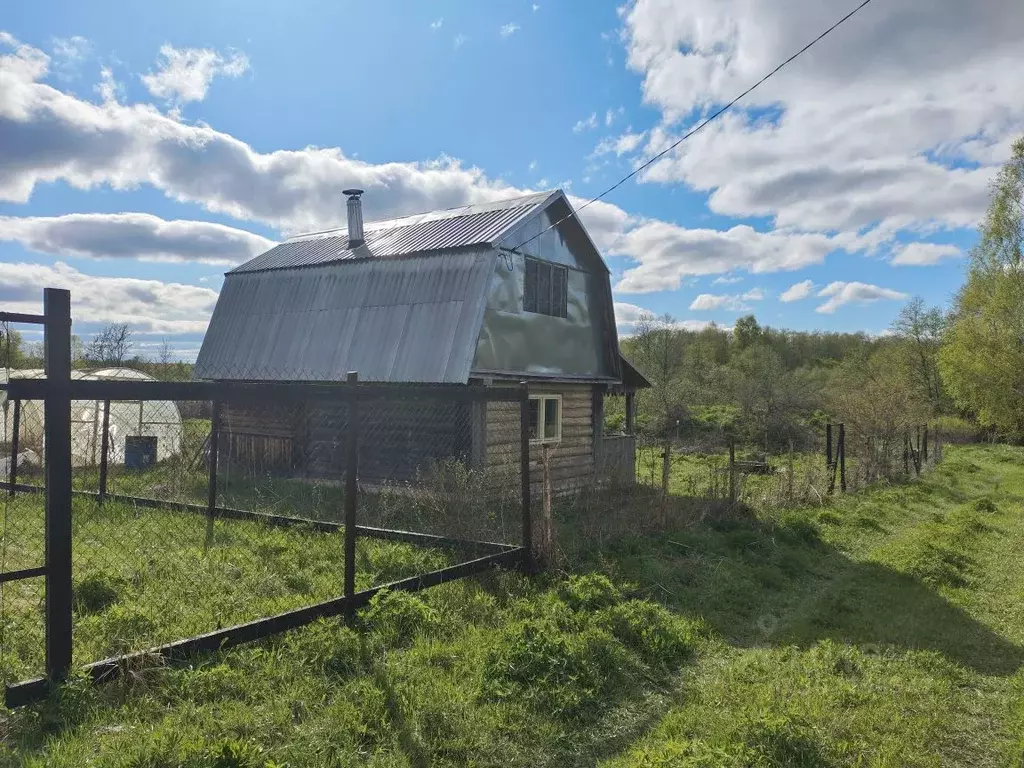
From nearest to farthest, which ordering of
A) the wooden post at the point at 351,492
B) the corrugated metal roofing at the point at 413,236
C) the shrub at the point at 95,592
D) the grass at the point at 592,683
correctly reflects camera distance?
the grass at the point at 592,683 → the wooden post at the point at 351,492 → the shrub at the point at 95,592 → the corrugated metal roofing at the point at 413,236

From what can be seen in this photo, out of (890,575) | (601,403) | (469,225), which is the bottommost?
(890,575)

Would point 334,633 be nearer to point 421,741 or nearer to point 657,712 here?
point 421,741

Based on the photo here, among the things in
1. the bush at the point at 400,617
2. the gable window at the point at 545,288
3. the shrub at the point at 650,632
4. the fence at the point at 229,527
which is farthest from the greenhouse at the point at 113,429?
the shrub at the point at 650,632

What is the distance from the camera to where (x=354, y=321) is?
1457cm

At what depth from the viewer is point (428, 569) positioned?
713 centimetres

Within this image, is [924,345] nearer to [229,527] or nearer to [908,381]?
[908,381]

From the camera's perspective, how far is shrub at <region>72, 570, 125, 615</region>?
5723mm

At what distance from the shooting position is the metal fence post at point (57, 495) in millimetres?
3994

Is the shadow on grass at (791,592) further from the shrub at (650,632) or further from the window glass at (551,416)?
the window glass at (551,416)

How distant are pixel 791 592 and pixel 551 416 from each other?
8460 mm

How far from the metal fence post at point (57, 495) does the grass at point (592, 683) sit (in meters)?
0.32

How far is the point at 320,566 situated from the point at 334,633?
6.64 ft

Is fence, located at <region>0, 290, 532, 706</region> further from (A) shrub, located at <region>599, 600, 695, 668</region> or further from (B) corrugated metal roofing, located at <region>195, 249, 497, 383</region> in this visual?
(A) shrub, located at <region>599, 600, 695, 668</region>

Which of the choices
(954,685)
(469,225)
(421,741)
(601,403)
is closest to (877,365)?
(601,403)
